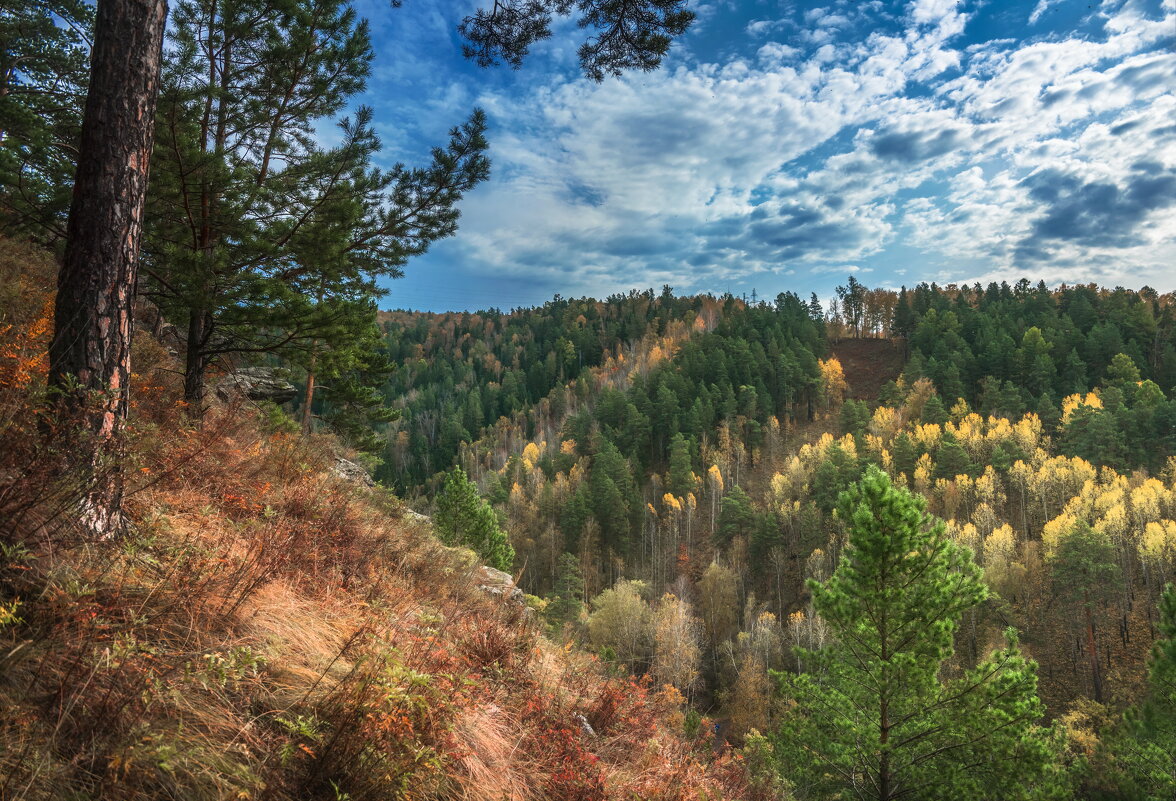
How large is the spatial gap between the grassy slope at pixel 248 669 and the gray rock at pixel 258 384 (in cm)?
698

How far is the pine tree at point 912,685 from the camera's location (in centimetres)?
762

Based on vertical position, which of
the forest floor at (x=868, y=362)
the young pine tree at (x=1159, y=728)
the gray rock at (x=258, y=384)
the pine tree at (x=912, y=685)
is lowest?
the young pine tree at (x=1159, y=728)

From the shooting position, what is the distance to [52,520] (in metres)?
2.62

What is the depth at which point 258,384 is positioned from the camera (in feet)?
42.4

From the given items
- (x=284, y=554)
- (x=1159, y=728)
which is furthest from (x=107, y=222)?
(x=1159, y=728)

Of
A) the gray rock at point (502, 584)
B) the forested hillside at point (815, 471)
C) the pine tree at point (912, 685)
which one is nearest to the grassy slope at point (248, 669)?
the gray rock at point (502, 584)

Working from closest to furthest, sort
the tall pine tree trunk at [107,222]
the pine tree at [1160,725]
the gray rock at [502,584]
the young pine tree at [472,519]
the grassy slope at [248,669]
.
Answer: the grassy slope at [248,669]
the tall pine tree trunk at [107,222]
the gray rock at [502,584]
the pine tree at [1160,725]
the young pine tree at [472,519]

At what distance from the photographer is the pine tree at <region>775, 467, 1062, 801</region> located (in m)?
7.62

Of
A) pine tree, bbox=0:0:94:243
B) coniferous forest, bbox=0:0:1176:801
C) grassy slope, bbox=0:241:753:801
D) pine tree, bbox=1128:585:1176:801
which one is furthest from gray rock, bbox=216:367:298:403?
pine tree, bbox=1128:585:1176:801

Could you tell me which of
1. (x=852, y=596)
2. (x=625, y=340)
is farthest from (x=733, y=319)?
(x=852, y=596)

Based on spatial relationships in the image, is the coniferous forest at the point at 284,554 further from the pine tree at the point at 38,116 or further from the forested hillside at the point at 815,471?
the forested hillside at the point at 815,471

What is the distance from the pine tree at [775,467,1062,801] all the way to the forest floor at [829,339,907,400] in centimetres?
9060

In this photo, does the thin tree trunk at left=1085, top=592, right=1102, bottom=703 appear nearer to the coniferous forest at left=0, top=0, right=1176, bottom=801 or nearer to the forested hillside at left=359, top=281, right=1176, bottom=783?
the forested hillside at left=359, top=281, right=1176, bottom=783

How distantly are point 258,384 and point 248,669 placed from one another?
12.5 metres
